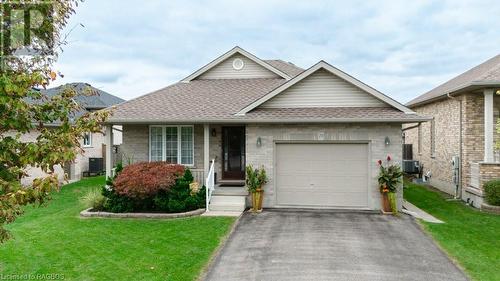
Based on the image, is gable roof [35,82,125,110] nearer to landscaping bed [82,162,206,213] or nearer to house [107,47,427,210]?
landscaping bed [82,162,206,213]

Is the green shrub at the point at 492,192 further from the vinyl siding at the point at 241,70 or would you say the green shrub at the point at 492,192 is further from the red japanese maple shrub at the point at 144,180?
the red japanese maple shrub at the point at 144,180

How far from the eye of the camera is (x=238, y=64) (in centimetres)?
1762

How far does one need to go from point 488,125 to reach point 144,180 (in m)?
11.5

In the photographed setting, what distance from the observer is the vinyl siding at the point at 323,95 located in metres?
12.5

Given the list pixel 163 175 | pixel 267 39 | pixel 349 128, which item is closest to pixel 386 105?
pixel 349 128

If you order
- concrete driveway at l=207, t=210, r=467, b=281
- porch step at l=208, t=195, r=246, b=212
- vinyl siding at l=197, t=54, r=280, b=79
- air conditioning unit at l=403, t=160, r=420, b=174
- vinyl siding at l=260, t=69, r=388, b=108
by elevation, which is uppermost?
vinyl siding at l=197, t=54, r=280, b=79

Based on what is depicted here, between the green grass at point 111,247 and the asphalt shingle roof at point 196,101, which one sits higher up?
the asphalt shingle roof at point 196,101

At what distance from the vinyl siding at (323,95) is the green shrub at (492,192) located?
4.24 meters

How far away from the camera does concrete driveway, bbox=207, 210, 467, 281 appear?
684cm

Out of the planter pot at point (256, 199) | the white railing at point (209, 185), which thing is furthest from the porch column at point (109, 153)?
the planter pot at point (256, 199)

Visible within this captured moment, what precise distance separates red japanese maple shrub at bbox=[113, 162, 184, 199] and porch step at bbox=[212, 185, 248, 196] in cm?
154

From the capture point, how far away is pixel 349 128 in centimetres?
1215

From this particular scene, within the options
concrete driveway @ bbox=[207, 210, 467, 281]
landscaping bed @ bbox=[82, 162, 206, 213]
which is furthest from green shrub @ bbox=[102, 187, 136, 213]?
concrete driveway @ bbox=[207, 210, 467, 281]

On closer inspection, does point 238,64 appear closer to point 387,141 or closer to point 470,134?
point 387,141
